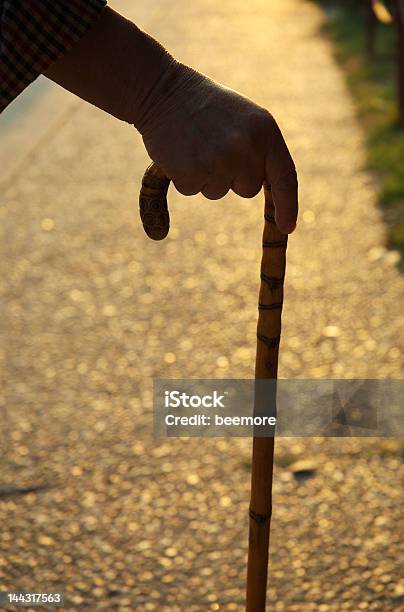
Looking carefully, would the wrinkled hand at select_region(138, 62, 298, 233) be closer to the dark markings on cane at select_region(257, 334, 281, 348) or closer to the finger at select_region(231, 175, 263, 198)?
the finger at select_region(231, 175, 263, 198)

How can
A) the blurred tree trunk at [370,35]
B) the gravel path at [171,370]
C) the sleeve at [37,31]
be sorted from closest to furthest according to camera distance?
1. the sleeve at [37,31]
2. the gravel path at [171,370]
3. the blurred tree trunk at [370,35]

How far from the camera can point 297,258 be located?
19.2 ft

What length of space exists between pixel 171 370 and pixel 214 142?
9.64ft

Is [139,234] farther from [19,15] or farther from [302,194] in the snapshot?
[19,15]

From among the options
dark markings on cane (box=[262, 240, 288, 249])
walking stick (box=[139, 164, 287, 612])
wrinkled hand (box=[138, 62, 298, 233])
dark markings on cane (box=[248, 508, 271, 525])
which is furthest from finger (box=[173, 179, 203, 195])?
dark markings on cane (box=[248, 508, 271, 525])

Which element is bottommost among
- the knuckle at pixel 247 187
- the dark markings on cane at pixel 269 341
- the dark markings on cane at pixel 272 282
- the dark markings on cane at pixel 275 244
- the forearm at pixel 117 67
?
the dark markings on cane at pixel 269 341

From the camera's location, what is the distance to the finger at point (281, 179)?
6.26ft

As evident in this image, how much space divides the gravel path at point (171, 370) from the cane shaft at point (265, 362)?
3.10 ft

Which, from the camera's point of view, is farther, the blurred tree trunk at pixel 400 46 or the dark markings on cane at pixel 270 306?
the blurred tree trunk at pixel 400 46

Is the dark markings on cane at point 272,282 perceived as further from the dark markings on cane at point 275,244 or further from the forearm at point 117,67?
the forearm at point 117,67

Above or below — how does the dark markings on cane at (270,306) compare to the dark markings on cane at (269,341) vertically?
above

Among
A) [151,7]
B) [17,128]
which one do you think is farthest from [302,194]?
[151,7]

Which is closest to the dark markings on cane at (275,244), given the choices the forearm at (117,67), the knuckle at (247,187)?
the knuckle at (247,187)

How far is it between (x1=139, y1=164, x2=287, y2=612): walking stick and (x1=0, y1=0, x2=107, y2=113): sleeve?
0.28m
